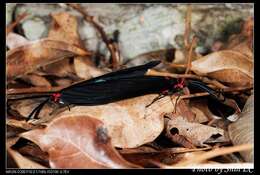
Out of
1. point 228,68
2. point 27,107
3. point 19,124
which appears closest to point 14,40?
point 27,107

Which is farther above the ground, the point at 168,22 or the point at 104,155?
the point at 168,22

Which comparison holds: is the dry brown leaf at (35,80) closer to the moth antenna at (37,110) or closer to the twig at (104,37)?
the moth antenna at (37,110)

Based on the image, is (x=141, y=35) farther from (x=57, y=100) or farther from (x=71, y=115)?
(x=71, y=115)

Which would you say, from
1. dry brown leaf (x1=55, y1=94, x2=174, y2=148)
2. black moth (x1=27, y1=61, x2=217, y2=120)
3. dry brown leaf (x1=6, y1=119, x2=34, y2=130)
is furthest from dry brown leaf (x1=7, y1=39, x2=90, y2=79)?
dry brown leaf (x1=55, y1=94, x2=174, y2=148)

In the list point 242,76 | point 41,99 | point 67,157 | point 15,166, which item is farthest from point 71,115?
point 242,76

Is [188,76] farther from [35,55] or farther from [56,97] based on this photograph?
[35,55]
